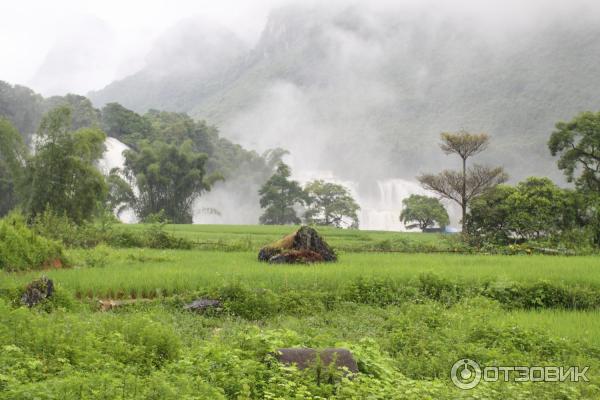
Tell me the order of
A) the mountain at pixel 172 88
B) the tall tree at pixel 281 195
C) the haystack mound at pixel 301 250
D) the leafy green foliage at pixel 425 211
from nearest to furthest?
the haystack mound at pixel 301 250
the leafy green foliage at pixel 425 211
the tall tree at pixel 281 195
the mountain at pixel 172 88

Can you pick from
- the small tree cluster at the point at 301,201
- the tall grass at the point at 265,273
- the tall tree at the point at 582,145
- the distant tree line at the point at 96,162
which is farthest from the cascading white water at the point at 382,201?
the tall grass at the point at 265,273

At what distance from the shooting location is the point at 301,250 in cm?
1694

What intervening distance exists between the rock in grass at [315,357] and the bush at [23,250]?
1000 cm

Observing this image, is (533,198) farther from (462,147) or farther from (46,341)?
(46,341)

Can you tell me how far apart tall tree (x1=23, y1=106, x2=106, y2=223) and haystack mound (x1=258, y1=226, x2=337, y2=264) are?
42.0 ft

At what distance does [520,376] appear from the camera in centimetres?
664

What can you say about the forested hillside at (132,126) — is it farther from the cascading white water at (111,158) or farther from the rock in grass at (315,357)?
the rock in grass at (315,357)

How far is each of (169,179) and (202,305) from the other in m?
39.2

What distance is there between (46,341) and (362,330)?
510 centimetres

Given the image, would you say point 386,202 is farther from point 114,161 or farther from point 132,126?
point 114,161

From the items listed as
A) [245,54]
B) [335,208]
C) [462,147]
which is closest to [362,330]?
[462,147]

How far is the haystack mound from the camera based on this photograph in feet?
54.4

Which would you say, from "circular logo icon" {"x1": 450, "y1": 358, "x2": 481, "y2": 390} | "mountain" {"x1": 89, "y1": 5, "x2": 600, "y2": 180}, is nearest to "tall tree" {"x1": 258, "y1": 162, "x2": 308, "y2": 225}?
"mountain" {"x1": 89, "y1": 5, "x2": 600, "y2": 180}

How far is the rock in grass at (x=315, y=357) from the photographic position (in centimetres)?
620
